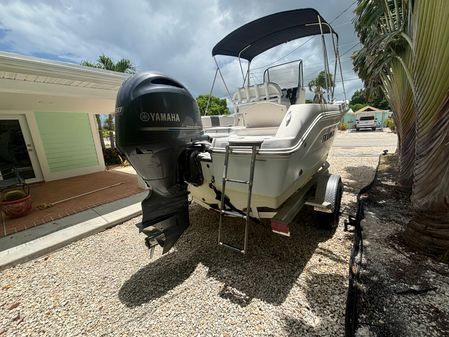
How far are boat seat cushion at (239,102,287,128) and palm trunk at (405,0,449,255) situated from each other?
150 centimetres

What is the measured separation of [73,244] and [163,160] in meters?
2.14

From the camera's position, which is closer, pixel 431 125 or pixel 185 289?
pixel 185 289

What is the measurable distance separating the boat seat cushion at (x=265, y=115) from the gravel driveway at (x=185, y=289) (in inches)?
63.1

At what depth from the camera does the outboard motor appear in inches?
78.3

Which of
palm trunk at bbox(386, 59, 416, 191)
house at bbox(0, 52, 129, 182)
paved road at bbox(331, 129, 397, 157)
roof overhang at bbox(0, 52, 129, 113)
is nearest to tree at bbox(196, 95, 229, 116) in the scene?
paved road at bbox(331, 129, 397, 157)

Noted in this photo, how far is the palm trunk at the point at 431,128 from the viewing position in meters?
2.05

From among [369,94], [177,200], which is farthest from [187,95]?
[369,94]

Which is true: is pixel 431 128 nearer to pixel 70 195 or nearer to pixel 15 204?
pixel 15 204

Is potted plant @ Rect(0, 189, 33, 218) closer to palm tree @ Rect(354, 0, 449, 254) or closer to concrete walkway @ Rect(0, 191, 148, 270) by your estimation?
concrete walkway @ Rect(0, 191, 148, 270)

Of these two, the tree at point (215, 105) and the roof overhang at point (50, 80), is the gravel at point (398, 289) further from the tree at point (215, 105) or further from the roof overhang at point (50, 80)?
the tree at point (215, 105)

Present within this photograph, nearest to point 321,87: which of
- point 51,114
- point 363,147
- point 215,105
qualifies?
point 51,114

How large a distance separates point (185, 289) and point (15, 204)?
3.78 m

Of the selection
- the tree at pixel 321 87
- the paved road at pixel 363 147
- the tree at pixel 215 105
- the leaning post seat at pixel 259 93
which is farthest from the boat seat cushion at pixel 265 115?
the tree at pixel 215 105

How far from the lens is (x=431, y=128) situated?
2.27 m
